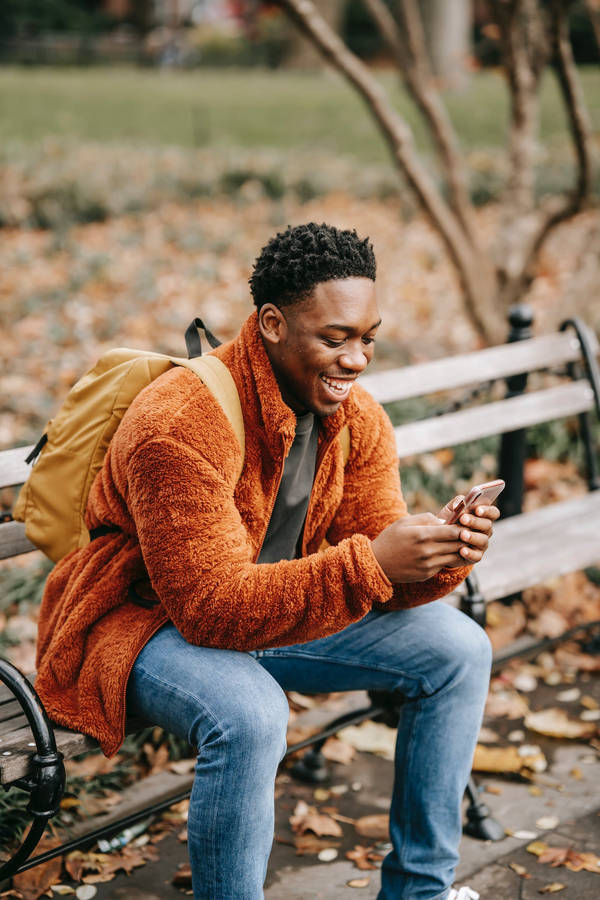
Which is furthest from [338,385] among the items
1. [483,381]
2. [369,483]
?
[483,381]

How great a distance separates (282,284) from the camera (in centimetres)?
220

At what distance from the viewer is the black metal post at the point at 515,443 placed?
4070 millimetres

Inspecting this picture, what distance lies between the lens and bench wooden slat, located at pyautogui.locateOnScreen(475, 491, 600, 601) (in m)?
Answer: 3.17

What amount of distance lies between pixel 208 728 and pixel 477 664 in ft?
2.18

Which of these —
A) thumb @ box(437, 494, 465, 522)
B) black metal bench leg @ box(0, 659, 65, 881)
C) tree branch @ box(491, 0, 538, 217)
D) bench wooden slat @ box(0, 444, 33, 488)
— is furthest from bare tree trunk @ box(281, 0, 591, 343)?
black metal bench leg @ box(0, 659, 65, 881)

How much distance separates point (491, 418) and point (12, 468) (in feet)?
6.00

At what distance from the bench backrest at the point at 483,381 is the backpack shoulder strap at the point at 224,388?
124 centimetres

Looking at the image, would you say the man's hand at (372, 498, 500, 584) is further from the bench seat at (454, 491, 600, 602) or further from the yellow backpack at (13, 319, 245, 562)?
the bench seat at (454, 491, 600, 602)

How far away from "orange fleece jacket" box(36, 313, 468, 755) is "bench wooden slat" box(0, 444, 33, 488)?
472 mm

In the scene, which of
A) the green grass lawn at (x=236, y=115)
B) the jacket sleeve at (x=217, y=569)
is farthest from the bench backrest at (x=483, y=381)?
the green grass lawn at (x=236, y=115)

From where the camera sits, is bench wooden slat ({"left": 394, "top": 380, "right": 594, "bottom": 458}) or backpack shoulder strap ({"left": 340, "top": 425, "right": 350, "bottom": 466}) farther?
bench wooden slat ({"left": 394, "top": 380, "right": 594, "bottom": 458})

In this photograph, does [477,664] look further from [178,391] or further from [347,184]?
[347,184]

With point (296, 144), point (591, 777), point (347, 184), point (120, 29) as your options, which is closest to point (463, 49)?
point (296, 144)

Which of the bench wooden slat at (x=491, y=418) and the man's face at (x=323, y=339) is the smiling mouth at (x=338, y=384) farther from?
the bench wooden slat at (x=491, y=418)
